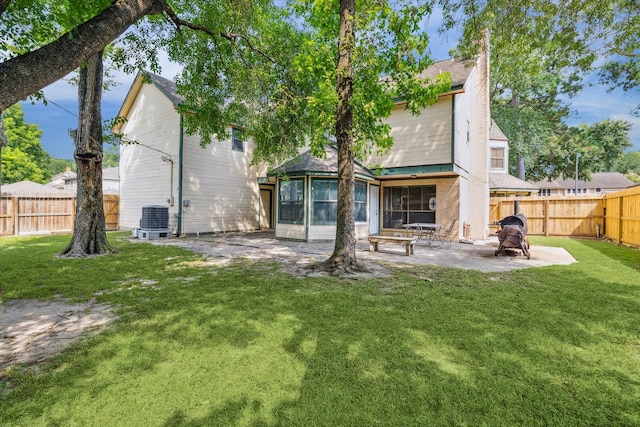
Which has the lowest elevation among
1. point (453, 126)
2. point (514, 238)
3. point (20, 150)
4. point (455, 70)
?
point (514, 238)

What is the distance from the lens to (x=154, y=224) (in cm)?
1236

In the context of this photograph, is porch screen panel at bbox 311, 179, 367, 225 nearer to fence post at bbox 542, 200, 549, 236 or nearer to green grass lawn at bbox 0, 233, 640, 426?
green grass lawn at bbox 0, 233, 640, 426

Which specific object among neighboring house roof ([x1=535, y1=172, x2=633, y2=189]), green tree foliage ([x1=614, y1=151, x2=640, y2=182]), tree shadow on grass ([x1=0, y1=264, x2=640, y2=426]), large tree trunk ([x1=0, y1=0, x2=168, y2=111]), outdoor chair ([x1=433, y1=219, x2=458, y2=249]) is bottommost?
tree shadow on grass ([x1=0, y1=264, x2=640, y2=426])

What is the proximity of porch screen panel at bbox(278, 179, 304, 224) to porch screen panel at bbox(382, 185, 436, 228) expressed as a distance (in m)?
4.39

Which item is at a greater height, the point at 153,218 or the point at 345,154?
the point at 345,154

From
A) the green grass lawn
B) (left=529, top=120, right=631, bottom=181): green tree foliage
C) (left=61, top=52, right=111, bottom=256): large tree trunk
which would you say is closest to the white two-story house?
(left=61, top=52, right=111, bottom=256): large tree trunk

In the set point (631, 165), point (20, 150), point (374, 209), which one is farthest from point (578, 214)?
point (631, 165)

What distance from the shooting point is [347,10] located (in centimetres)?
638

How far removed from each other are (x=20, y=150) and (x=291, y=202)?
33446mm

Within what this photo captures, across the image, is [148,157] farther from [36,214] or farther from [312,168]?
[312,168]

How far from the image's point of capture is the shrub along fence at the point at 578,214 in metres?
11.4

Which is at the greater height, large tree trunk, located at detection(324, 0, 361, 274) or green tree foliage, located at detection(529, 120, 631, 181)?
green tree foliage, located at detection(529, 120, 631, 181)

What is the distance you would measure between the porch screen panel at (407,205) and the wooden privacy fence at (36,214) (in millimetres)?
14732

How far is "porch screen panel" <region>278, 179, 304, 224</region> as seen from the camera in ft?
38.8
